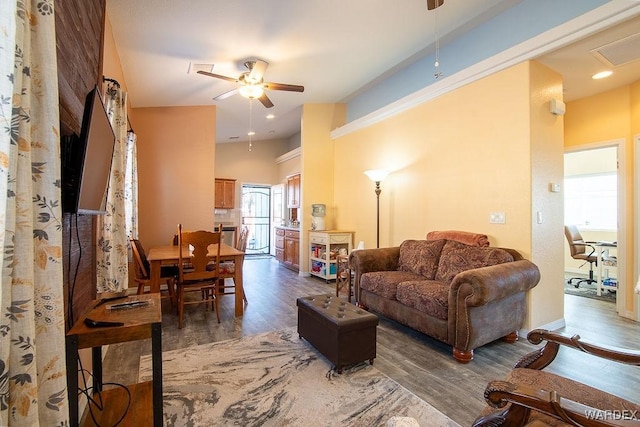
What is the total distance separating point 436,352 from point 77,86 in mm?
3263

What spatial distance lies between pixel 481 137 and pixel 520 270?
153cm

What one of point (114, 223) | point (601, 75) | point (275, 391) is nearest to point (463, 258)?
point (275, 391)

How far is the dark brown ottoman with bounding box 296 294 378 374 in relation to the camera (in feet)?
7.53

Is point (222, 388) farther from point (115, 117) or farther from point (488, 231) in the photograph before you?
point (488, 231)

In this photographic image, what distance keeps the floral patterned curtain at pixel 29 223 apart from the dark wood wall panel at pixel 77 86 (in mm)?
614

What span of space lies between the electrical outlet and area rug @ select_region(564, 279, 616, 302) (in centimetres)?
261

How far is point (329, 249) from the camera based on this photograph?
5426 millimetres

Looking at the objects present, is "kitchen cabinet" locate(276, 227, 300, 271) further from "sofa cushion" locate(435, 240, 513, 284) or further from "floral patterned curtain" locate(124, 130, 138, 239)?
"sofa cushion" locate(435, 240, 513, 284)

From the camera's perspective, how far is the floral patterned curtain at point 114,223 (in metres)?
2.46

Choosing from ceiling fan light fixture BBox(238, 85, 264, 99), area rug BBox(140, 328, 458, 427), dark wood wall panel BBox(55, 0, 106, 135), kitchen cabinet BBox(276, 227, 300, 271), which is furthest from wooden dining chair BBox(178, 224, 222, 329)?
kitchen cabinet BBox(276, 227, 300, 271)

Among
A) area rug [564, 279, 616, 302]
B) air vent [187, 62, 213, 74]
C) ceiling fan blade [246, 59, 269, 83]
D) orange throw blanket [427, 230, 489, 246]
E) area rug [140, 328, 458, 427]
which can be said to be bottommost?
area rug [564, 279, 616, 302]

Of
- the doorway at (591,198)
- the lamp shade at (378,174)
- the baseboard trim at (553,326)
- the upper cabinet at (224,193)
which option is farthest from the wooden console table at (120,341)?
the doorway at (591,198)

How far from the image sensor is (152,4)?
8.58 feet

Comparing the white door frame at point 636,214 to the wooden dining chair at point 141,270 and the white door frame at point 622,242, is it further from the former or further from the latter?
the wooden dining chair at point 141,270
